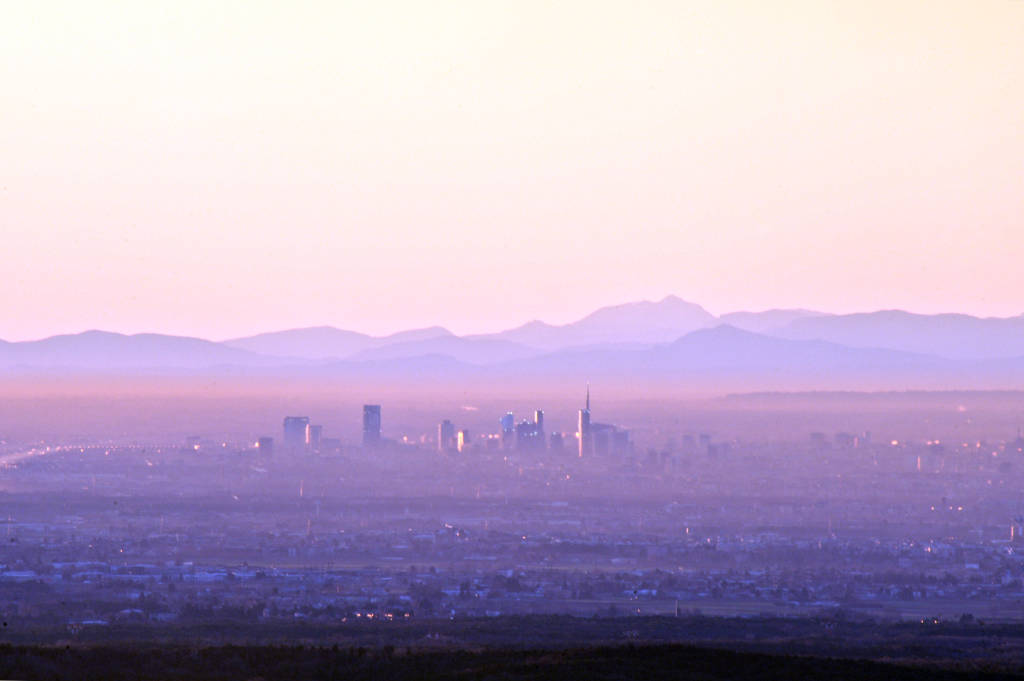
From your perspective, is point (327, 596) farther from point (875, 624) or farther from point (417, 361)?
point (417, 361)

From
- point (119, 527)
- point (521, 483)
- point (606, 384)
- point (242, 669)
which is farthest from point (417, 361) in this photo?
point (242, 669)

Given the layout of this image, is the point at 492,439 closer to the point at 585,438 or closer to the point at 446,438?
the point at 446,438

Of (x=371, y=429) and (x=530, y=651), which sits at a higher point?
(x=371, y=429)

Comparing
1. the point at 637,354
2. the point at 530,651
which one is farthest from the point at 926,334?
the point at 530,651

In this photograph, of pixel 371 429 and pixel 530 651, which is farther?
pixel 371 429

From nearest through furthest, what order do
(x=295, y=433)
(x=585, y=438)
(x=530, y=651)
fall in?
(x=530, y=651)
(x=585, y=438)
(x=295, y=433)

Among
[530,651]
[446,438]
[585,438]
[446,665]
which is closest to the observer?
[446,665]

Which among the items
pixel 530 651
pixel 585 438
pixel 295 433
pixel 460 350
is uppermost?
pixel 460 350
